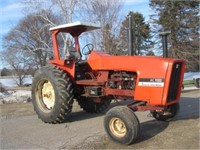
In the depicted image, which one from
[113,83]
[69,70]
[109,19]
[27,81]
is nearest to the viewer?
[113,83]

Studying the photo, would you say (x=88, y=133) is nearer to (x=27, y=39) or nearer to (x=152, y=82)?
(x=152, y=82)

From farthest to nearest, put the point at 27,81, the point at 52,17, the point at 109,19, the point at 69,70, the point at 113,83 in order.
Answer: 1. the point at 27,81
2. the point at 52,17
3. the point at 109,19
4. the point at 69,70
5. the point at 113,83

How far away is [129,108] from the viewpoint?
6.68 m

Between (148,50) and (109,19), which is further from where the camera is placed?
(148,50)

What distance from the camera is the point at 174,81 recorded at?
6957 mm

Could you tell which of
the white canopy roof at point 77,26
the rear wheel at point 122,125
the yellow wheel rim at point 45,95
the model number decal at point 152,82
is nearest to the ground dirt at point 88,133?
the rear wheel at point 122,125

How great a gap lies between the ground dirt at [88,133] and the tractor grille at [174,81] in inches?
28.1

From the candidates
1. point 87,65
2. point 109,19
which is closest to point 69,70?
point 87,65

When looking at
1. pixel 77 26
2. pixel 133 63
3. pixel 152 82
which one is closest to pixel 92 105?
pixel 77 26

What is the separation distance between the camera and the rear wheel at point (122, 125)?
6259mm

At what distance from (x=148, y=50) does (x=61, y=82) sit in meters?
33.4

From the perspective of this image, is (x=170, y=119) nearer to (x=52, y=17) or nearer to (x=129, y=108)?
(x=129, y=108)

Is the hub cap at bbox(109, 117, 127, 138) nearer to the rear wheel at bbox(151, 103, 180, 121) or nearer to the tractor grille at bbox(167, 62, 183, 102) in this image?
the tractor grille at bbox(167, 62, 183, 102)

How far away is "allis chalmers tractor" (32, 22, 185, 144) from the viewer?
6.67m
